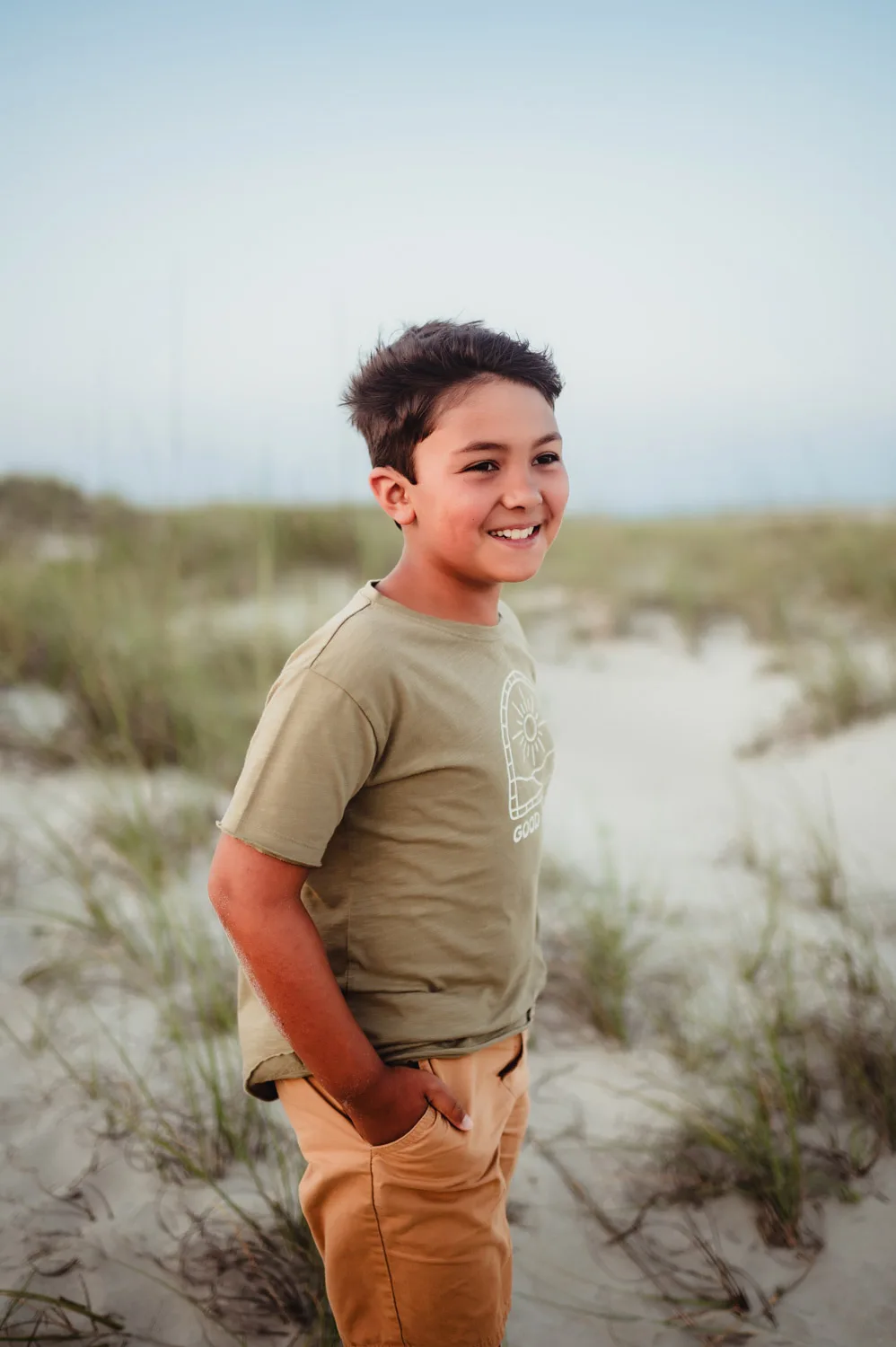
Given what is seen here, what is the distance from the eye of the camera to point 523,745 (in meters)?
1.26

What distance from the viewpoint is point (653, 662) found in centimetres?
572

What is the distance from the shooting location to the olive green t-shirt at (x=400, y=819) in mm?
1017

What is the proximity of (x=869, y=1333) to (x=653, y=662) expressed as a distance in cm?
439

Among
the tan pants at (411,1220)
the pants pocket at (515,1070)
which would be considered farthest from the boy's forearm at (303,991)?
the pants pocket at (515,1070)

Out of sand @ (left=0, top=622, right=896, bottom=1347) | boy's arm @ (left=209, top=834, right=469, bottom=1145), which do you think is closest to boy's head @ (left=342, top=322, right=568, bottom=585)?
boy's arm @ (left=209, top=834, right=469, bottom=1145)

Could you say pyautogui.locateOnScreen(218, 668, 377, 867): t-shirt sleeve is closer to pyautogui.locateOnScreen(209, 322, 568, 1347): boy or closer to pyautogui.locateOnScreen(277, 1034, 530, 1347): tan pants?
pyautogui.locateOnScreen(209, 322, 568, 1347): boy

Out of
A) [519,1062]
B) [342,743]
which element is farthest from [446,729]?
[519,1062]

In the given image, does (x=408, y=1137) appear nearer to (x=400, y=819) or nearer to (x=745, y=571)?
(x=400, y=819)

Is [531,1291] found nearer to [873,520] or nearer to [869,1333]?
[869,1333]

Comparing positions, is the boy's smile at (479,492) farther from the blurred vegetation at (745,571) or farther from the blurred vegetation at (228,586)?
the blurred vegetation at (745,571)

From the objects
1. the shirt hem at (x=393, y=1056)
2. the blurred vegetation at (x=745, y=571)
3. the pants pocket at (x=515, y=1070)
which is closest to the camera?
the shirt hem at (x=393, y=1056)

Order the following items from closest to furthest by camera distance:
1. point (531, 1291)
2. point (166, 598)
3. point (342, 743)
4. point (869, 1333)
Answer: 1. point (342, 743)
2. point (869, 1333)
3. point (531, 1291)
4. point (166, 598)

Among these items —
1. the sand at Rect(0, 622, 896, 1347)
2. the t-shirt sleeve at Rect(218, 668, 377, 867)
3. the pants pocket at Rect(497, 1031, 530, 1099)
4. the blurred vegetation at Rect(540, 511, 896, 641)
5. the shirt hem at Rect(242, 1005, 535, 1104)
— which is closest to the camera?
the t-shirt sleeve at Rect(218, 668, 377, 867)

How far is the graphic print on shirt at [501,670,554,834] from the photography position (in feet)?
3.98
